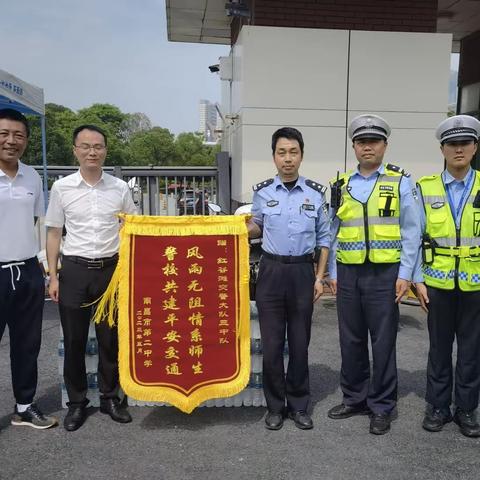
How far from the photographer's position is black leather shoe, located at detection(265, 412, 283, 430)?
2973 millimetres

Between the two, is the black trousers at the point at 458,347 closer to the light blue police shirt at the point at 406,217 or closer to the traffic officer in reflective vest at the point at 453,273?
the traffic officer in reflective vest at the point at 453,273

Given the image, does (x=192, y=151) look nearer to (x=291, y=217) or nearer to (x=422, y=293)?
(x=291, y=217)

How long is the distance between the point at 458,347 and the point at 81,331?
2267mm

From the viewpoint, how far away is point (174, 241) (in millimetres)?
2898

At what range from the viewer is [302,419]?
3.00m

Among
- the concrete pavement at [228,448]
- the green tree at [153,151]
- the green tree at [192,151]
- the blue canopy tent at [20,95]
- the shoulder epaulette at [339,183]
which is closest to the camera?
the concrete pavement at [228,448]

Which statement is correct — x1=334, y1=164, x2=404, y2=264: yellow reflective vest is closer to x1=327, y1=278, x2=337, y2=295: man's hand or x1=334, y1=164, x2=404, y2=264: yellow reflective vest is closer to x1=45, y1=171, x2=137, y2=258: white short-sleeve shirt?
x1=327, y1=278, x2=337, y2=295: man's hand

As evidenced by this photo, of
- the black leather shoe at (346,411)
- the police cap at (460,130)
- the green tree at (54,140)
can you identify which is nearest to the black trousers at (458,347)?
the black leather shoe at (346,411)

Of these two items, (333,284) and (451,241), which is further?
(333,284)

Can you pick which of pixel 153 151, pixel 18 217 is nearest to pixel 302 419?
pixel 18 217

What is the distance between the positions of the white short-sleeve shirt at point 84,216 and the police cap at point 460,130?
2.00 metres

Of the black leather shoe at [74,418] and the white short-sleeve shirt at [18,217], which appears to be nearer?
the white short-sleeve shirt at [18,217]

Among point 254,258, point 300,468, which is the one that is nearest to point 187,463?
point 300,468

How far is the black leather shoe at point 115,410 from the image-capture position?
306 centimetres
